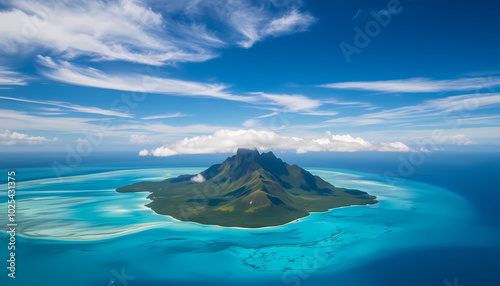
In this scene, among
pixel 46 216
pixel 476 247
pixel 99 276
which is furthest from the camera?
pixel 46 216

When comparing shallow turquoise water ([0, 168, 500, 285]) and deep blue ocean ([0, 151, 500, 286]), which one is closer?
deep blue ocean ([0, 151, 500, 286])

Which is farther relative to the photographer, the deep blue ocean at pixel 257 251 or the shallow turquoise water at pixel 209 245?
the shallow turquoise water at pixel 209 245

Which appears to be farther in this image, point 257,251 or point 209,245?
point 209,245

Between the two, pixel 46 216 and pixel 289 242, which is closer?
pixel 289 242

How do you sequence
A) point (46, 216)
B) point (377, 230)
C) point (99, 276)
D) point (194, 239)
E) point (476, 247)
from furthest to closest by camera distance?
point (46, 216) < point (377, 230) < point (194, 239) < point (476, 247) < point (99, 276)

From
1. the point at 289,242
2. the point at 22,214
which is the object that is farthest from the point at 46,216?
the point at 289,242

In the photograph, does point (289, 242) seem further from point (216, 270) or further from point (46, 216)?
point (46, 216)

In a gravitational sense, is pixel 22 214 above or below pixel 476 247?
above

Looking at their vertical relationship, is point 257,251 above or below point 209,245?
below
